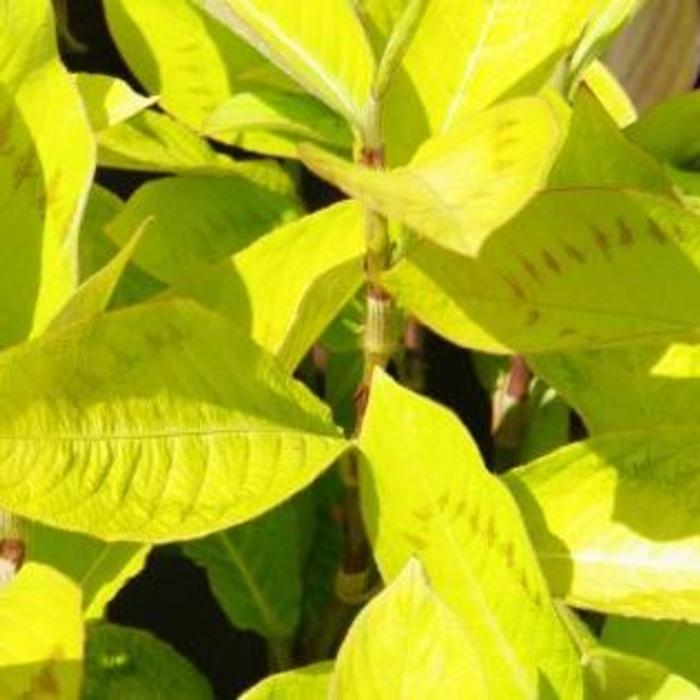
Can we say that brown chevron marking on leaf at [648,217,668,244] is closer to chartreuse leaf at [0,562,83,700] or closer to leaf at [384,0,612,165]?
leaf at [384,0,612,165]

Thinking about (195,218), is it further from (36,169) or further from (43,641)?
(43,641)

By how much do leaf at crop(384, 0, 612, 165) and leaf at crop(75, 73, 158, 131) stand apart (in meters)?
0.12

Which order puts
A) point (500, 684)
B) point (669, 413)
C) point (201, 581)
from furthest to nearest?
point (201, 581), point (669, 413), point (500, 684)

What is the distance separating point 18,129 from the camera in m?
0.73

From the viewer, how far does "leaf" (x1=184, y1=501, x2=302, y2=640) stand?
966 millimetres

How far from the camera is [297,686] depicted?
0.71 metres

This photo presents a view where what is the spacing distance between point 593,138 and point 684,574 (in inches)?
8.1

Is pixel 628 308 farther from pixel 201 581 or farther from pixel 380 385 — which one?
pixel 201 581

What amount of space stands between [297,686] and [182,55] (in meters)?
0.39

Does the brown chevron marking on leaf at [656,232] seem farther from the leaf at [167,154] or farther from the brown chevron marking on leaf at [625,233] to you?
the leaf at [167,154]

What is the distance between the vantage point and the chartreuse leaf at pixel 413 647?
62cm

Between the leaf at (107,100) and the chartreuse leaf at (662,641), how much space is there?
354 millimetres

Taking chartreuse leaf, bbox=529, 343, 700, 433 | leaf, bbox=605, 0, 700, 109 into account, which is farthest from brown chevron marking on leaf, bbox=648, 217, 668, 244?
leaf, bbox=605, 0, 700, 109

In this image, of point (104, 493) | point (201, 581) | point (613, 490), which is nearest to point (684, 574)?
point (613, 490)
